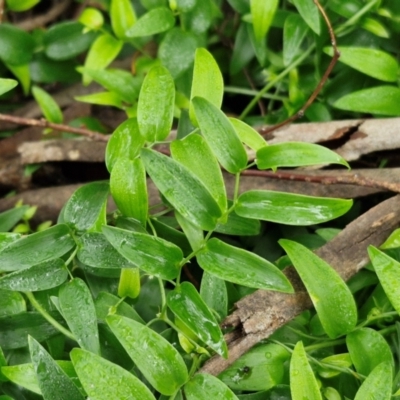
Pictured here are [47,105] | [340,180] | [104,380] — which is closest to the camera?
[104,380]

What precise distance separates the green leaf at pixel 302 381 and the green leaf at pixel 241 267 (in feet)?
0.32

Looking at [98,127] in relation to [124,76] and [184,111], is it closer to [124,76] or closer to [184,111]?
[124,76]

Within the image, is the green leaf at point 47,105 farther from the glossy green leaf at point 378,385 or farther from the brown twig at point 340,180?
the glossy green leaf at point 378,385

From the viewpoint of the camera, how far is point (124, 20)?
1.16 m

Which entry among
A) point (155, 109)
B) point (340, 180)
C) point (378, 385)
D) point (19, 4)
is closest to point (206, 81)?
point (155, 109)

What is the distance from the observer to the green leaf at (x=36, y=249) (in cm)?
76

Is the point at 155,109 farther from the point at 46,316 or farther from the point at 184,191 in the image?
the point at 46,316

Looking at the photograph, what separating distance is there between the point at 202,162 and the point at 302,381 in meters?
0.34

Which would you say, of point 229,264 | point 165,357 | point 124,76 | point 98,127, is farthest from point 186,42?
point 165,357

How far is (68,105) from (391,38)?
834 mm

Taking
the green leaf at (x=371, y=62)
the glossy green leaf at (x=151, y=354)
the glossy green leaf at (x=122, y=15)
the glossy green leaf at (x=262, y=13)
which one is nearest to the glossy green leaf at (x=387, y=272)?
the glossy green leaf at (x=151, y=354)

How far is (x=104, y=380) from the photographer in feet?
2.23

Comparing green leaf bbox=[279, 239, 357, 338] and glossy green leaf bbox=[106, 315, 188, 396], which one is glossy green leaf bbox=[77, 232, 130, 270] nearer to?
glossy green leaf bbox=[106, 315, 188, 396]

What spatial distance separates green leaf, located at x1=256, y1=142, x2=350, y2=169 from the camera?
796 mm
